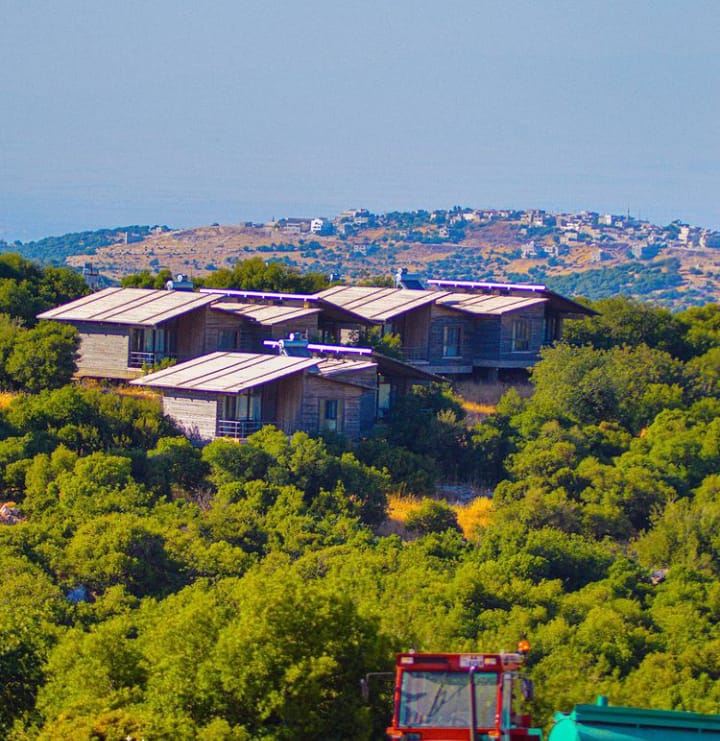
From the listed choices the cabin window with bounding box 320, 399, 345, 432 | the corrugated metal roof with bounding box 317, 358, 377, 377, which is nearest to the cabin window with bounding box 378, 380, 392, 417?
the corrugated metal roof with bounding box 317, 358, 377, 377

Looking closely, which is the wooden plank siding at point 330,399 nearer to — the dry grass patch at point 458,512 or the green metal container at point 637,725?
the dry grass patch at point 458,512

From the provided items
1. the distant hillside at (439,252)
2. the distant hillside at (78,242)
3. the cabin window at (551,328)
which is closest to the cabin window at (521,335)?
the cabin window at (551,328)

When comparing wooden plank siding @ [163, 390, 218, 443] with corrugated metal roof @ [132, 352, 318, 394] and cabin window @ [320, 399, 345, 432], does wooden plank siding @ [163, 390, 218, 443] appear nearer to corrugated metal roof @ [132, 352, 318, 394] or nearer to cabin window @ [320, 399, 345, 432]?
corrugated metal roof @ [132, 352, 318, 394]

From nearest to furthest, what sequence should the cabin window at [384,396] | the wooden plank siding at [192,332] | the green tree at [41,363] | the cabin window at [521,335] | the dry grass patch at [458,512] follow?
the dry grass patch at [458,512], the green tree at [41,363], the cabin window at [384,396], the wooden plank siding at [192,332], the cabin window at [521,335]

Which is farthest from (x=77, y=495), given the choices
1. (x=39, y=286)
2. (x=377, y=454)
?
(x=39, y=286)

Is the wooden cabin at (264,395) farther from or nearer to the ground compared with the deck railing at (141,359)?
nearer to the ground

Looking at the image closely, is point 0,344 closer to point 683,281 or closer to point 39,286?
point 39,286
